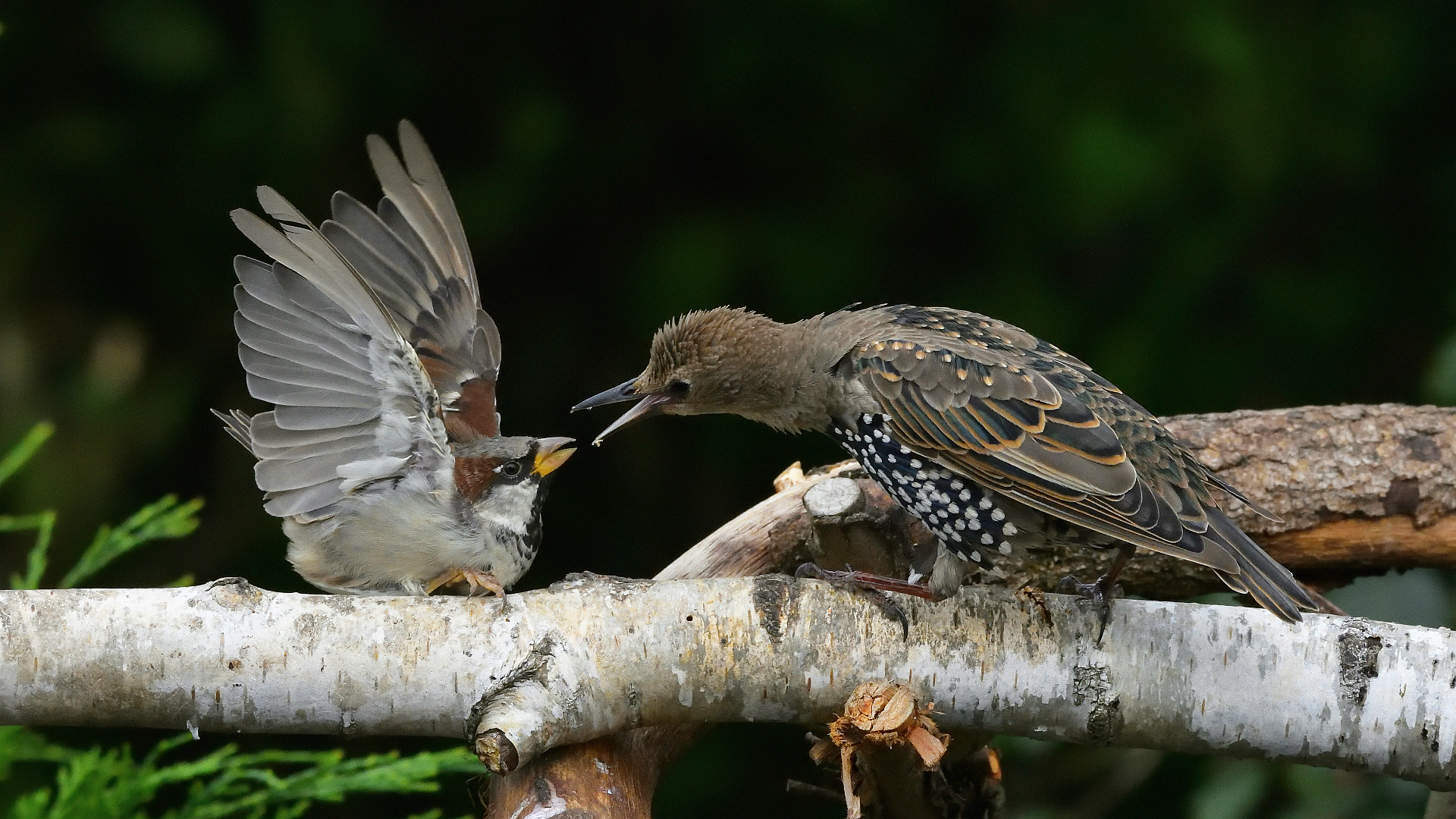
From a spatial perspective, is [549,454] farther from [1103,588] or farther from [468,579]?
[1103,588]

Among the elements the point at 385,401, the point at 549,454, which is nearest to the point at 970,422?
the point at 549,454

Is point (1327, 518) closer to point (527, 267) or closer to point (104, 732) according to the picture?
point (527, 267)

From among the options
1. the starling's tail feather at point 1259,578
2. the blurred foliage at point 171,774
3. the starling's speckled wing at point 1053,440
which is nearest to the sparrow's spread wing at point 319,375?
the blurred foliage at point 171,774

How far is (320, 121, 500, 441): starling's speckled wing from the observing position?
3.06 metres

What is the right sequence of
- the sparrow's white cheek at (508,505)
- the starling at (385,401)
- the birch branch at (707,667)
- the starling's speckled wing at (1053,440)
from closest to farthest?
the birch branch at (707,667) < the starling's speckled wing at (1053,440) < the starling at (385,401) < the sparrow's white cheek at (508,505)

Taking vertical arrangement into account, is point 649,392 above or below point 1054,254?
below

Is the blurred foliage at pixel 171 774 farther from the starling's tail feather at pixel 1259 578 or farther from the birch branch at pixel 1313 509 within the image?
the starling's tail feather at pixel 1259 578

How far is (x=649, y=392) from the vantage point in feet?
9.72

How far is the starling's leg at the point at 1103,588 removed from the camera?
2.42 metres

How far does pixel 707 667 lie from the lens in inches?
92.7

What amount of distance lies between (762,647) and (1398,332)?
9.93 ft

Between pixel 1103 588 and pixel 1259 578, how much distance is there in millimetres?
283

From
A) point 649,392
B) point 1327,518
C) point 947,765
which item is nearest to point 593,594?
point 649,392

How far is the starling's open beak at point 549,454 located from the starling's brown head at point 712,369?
4.8 inches
